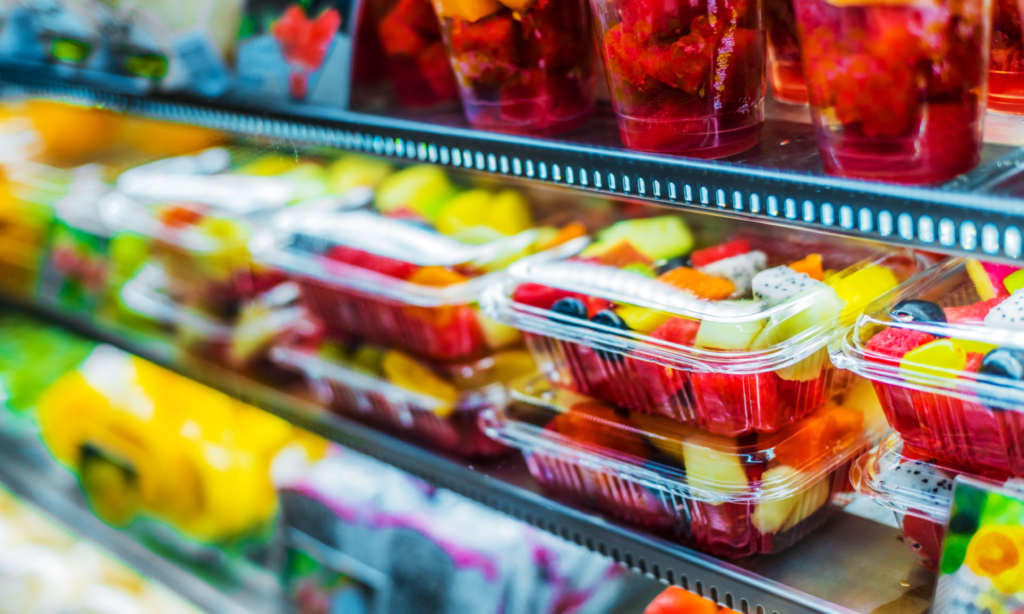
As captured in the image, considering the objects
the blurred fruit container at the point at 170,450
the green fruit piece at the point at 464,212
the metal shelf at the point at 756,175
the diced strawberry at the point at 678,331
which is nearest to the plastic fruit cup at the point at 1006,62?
the metal shelf at the point at 756,175

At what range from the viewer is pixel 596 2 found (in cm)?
86

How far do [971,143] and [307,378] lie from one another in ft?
3.98

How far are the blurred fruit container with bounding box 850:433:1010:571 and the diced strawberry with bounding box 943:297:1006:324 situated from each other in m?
0.14

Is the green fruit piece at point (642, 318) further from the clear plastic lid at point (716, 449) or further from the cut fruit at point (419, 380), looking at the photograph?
the cut fruit at point (419, 380)

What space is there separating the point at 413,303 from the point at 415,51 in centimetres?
38

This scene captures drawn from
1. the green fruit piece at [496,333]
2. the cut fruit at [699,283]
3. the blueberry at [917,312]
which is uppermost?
the blueberry at [917,312]

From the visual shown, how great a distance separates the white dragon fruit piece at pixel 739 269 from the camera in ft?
3.55

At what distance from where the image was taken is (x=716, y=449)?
1056 millimetres

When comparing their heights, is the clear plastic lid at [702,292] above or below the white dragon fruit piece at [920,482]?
above

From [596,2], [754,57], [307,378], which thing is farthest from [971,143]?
[307,378]

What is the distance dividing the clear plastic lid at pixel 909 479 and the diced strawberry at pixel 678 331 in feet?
0.75

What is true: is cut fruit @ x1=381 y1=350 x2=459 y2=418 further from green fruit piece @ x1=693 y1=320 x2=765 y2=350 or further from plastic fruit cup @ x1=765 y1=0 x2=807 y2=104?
plastic fruit cup @ x1=765 y1=0 x2=807 y2=104

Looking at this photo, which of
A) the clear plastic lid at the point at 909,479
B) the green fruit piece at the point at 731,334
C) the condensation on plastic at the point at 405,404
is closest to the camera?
the clear plastic lid at the point at 909,479

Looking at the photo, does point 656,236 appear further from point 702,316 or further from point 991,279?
point 991,279
